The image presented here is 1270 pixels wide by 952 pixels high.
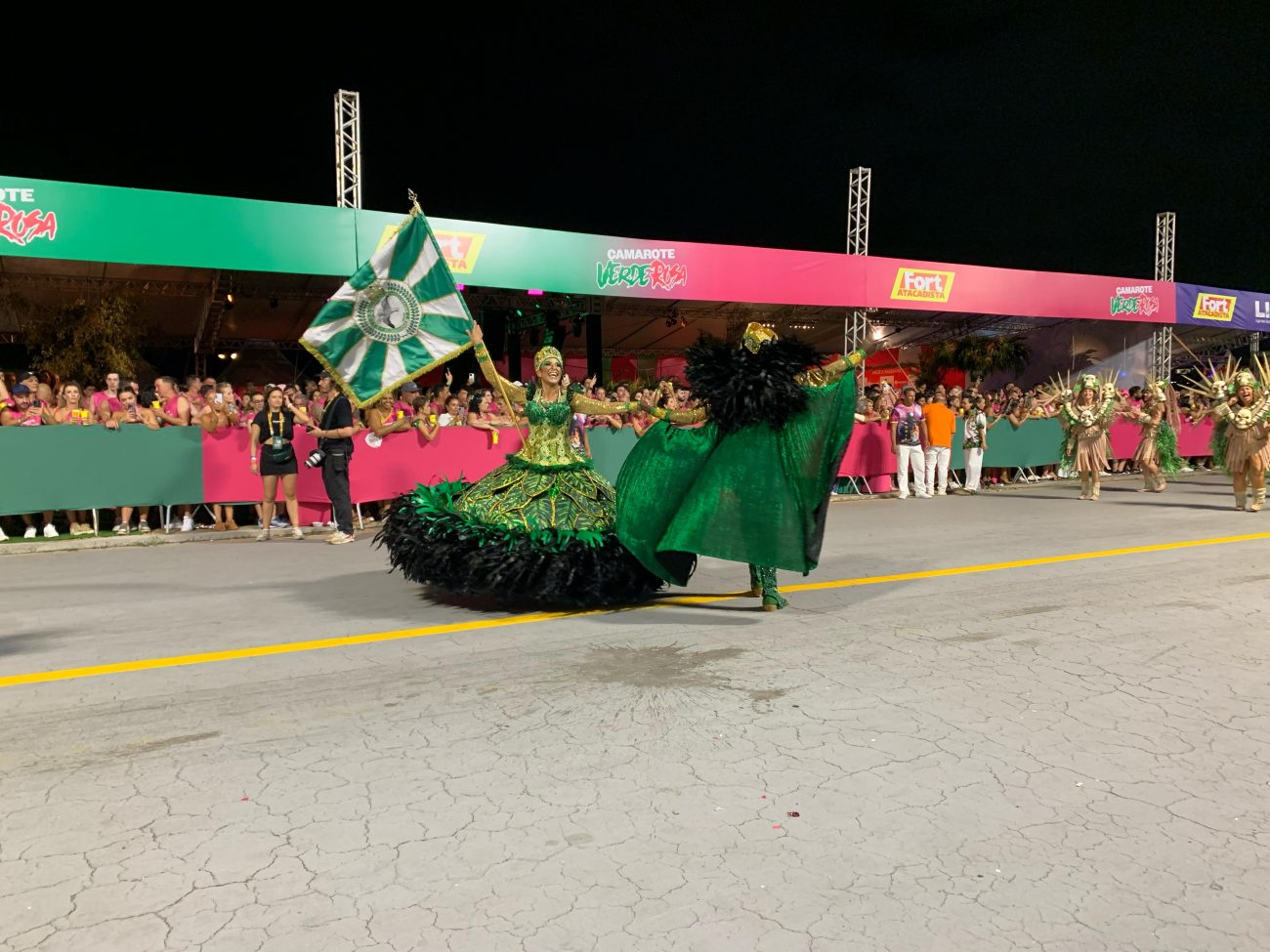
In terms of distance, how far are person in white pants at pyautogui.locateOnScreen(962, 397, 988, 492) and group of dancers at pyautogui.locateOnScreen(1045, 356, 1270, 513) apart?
1248 mm

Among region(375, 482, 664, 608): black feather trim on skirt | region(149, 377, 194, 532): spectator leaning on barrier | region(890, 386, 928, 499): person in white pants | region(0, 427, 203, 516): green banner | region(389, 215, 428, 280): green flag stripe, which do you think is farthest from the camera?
region(890, 386, 928, 499): person in white pants

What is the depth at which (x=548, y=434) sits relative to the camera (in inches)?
256

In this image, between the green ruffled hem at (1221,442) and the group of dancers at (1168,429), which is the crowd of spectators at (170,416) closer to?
the group of dancers at (1168,429)

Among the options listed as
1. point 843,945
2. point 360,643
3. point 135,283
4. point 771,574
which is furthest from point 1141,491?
point 135,283

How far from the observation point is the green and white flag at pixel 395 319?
22.2 ft

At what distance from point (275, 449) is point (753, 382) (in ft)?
21.2

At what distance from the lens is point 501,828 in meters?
2.91

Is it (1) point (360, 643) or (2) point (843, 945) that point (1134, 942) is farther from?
(1) point (360, 643)

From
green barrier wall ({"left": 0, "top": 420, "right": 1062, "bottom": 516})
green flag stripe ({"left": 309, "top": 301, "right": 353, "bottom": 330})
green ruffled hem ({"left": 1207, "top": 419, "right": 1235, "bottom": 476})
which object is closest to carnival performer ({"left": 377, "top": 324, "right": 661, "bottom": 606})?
green flag stripe ({"left": 309, "top": 301, "right": 353, "bottom": 330})

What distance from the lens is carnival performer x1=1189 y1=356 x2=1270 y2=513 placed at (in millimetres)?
12359

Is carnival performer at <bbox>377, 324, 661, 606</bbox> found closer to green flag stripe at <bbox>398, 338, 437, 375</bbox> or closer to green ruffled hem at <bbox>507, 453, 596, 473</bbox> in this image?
green ruffled hem at <bbox>507, 453, 596, 473</bbox>

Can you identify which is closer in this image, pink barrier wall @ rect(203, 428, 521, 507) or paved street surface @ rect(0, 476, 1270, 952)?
paved street surface @ rect(0, 476, 1270, 952)

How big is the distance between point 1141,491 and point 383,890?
1670cm

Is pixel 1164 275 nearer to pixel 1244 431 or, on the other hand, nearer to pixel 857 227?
pixel 857 227
